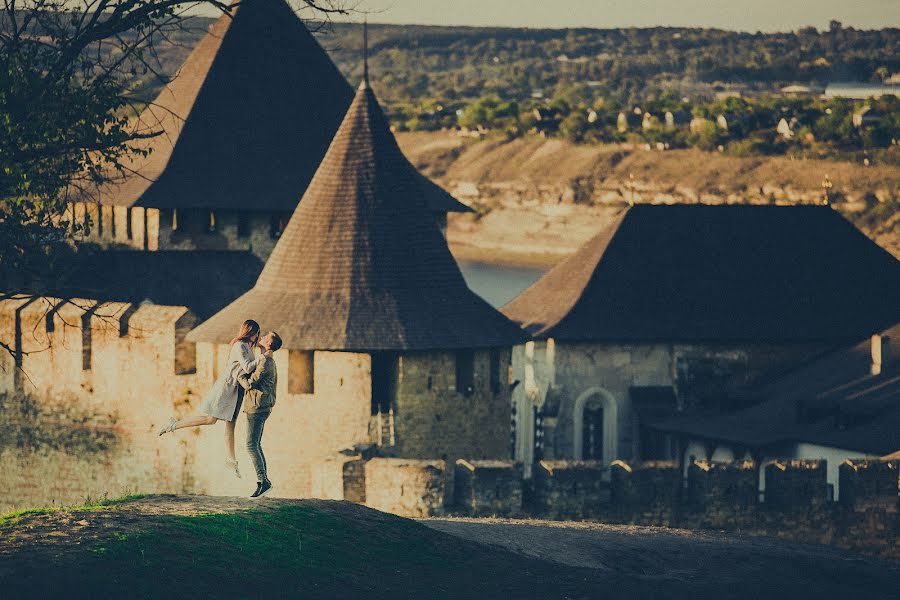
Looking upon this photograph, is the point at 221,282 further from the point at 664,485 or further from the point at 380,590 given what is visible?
the point at 380,590

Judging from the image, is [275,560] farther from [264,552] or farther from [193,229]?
[193,229]

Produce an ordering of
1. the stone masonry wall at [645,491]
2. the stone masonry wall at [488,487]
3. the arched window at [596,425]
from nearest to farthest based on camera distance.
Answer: the stone masonry wall at [488,487] → the stone masonry wall at [645,491] → the arched window at [596,425]

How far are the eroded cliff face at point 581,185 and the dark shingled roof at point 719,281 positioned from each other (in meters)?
46.4

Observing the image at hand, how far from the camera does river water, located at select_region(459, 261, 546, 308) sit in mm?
80625

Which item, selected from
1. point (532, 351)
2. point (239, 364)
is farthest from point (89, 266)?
point (239, 364)

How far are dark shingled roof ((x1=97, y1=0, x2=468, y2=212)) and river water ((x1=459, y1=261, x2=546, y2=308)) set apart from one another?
3010 cm

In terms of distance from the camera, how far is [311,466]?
30.0 m

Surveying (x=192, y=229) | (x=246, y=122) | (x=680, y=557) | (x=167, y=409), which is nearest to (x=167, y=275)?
(x=192, y=229)

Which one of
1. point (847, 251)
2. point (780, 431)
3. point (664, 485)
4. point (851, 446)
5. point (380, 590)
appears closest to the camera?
point (380, 590)

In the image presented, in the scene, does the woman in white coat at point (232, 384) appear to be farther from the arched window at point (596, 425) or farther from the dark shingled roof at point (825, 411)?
the arched window at point (596, 425)

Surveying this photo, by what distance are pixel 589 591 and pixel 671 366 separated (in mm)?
23581

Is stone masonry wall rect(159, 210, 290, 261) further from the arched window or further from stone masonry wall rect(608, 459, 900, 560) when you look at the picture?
stone masonry wall rect(608, 459, 900, 560)

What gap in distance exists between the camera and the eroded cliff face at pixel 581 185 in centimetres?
10062

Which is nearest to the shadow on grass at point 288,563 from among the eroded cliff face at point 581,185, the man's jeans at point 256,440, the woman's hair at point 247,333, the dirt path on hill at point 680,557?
the dirt path on hill at point 680,557
